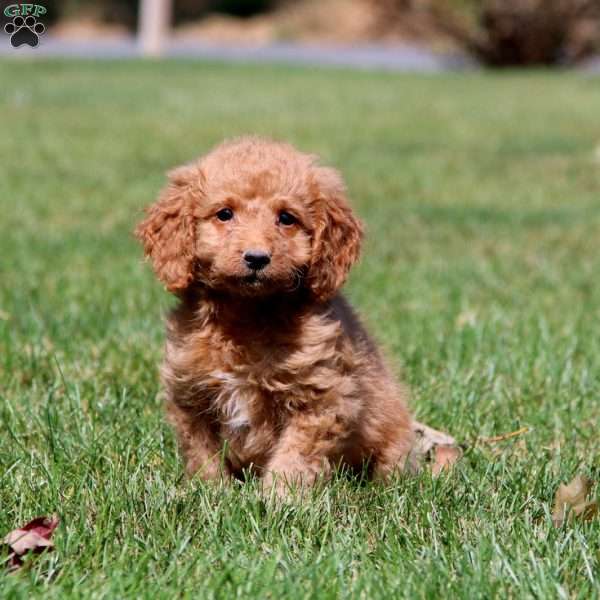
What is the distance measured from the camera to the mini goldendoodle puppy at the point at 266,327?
10.8 feet

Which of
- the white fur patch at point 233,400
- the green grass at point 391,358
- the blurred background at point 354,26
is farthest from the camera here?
the blurred background at point 354,26

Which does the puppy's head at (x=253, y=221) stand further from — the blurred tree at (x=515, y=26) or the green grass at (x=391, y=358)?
the blurred tree at (x=515, y=26)

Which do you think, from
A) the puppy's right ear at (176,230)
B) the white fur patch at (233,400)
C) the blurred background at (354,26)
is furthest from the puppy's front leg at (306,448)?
the blurred background at (354,26)

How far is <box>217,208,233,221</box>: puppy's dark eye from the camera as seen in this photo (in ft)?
11.3

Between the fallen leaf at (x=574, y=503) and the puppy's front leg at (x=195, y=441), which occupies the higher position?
the fallen leaf at (x=574, y=503)

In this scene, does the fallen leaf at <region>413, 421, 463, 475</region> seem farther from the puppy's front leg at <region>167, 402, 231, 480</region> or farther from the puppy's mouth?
the puppy's mouth

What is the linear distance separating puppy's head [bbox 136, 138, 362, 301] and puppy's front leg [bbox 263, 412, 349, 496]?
37 cm

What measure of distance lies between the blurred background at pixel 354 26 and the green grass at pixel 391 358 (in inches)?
589

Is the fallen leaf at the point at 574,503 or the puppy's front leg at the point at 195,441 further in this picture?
the puppy's front leg at the point at 195,441

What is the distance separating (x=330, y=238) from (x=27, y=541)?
4.22 ft

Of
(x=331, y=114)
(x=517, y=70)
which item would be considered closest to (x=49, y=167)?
(x=331, y=114)

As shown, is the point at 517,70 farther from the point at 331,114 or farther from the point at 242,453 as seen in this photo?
the point at 242,453

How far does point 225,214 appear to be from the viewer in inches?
136

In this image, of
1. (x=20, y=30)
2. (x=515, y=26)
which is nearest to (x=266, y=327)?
(x=20, y=30)
